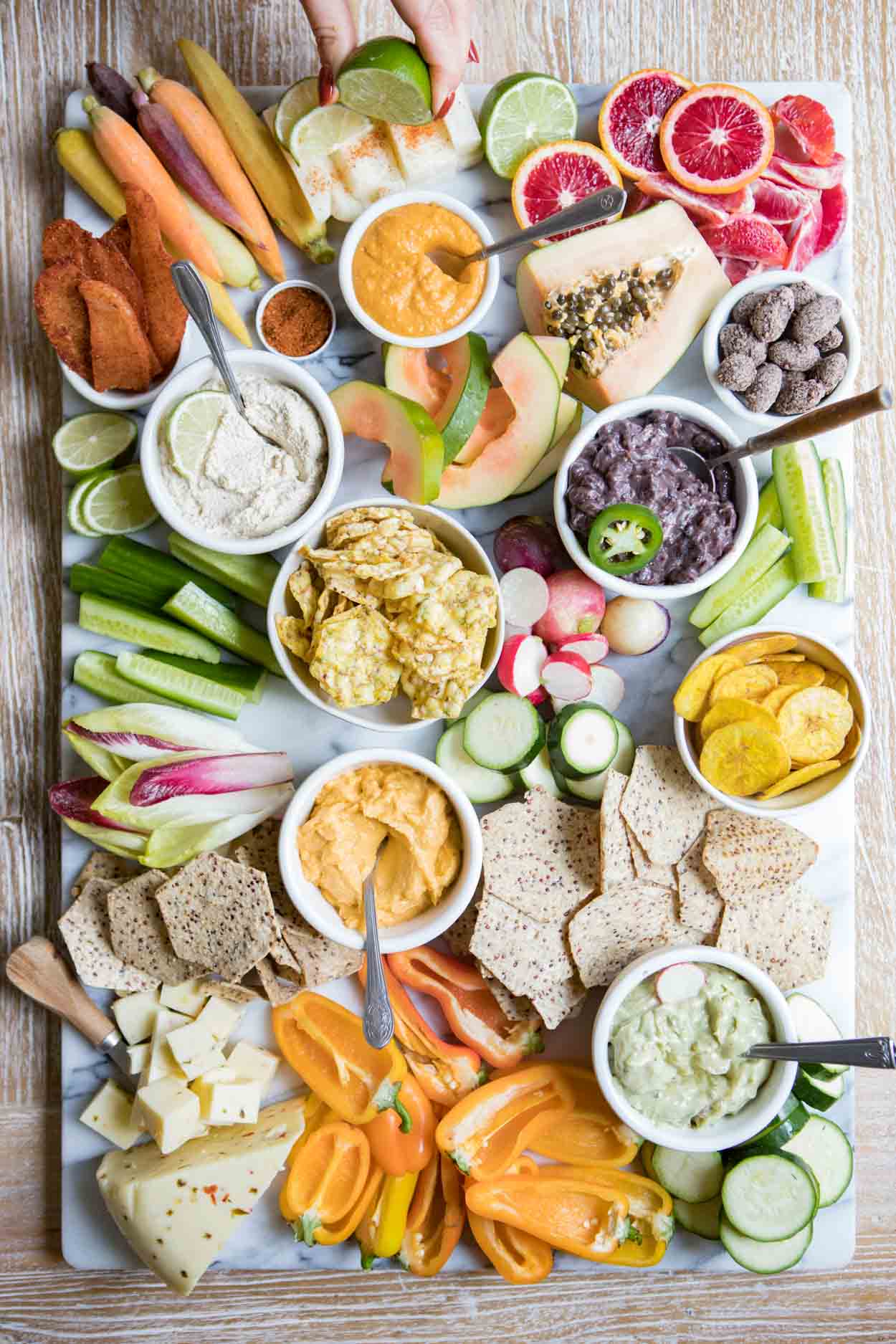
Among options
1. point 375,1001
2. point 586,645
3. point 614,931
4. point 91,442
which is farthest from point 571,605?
point 91,442

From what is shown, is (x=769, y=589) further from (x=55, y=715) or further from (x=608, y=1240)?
(x=55, y=715)

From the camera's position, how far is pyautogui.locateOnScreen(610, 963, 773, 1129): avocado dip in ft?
7.43

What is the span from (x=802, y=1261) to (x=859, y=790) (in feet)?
3.80

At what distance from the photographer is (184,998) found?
248 cm

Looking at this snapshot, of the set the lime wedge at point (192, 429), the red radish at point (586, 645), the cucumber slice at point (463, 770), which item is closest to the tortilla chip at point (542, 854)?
the cucumber slice at point (463, 770)

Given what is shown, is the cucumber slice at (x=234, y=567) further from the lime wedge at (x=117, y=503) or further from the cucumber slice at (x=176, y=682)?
the cucumber slice at (x=176, y=682)

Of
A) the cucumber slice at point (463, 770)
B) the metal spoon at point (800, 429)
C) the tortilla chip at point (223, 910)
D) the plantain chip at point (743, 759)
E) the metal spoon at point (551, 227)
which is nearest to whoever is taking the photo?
the metal spoon at point (800, 429)

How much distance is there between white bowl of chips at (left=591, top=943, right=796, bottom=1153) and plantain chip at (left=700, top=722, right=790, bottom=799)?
1.20 feet

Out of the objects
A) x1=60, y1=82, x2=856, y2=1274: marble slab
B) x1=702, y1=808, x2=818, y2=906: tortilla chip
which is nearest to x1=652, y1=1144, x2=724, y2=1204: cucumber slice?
x1=60, y1=82, x2=856, y2=1274: marble slab

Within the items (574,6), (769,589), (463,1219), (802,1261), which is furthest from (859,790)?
(574,6)

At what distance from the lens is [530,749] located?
2.38 metres

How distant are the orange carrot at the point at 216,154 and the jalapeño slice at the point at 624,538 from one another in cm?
102

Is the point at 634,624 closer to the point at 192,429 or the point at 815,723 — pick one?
the point at 815,723

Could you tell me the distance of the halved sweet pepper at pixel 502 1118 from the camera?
2.40 metres
